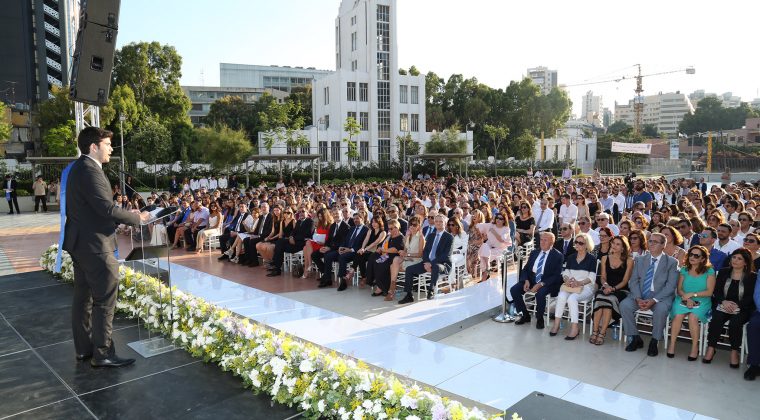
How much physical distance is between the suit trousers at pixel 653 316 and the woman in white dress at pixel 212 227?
29.9ft

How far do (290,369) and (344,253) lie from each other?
463 centimetres

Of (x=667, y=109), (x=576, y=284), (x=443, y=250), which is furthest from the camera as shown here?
(x=667, y=109)

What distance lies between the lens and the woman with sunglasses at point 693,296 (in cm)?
536

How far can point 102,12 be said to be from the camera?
6969 mm

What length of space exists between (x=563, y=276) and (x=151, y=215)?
4613 millimetres

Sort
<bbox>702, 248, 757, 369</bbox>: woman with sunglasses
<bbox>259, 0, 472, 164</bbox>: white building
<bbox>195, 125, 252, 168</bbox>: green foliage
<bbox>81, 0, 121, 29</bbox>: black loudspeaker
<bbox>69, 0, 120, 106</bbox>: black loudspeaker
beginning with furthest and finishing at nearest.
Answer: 1. <bbox>259, 0, 472, 164</bbox>: white building
2. <bbox>195, 125, 252, 168</bbox>: green foliage
3. <bbox>69, 0, 120, 106</bbox>: black loudspeaker
4. <bbox>81, 0, 121, 29</bbox>: black loudspeaker
5. <bbox>702, 248, 757, 369</bbox>: woman with sunglasses

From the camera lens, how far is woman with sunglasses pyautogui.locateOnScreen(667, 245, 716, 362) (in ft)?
17.6

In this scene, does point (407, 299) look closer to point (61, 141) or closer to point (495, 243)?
point (495, 243)

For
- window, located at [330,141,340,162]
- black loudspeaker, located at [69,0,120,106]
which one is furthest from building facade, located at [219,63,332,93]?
black loudspeaker, located at [69,0,120,106]

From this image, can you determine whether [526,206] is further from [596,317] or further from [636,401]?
[636,401]

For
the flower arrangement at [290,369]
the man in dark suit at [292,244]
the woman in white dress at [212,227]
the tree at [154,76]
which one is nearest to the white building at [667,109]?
the tree at [154,76]

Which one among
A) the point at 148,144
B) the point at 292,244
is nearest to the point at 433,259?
the point at 292,244

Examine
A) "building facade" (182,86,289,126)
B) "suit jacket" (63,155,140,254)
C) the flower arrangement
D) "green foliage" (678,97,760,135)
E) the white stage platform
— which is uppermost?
"building facade" (182,86,289,126)

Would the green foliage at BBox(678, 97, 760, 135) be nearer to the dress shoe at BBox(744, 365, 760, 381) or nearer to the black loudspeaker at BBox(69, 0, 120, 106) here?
the dress shoe at BBox(744, 365, 760, 381)
